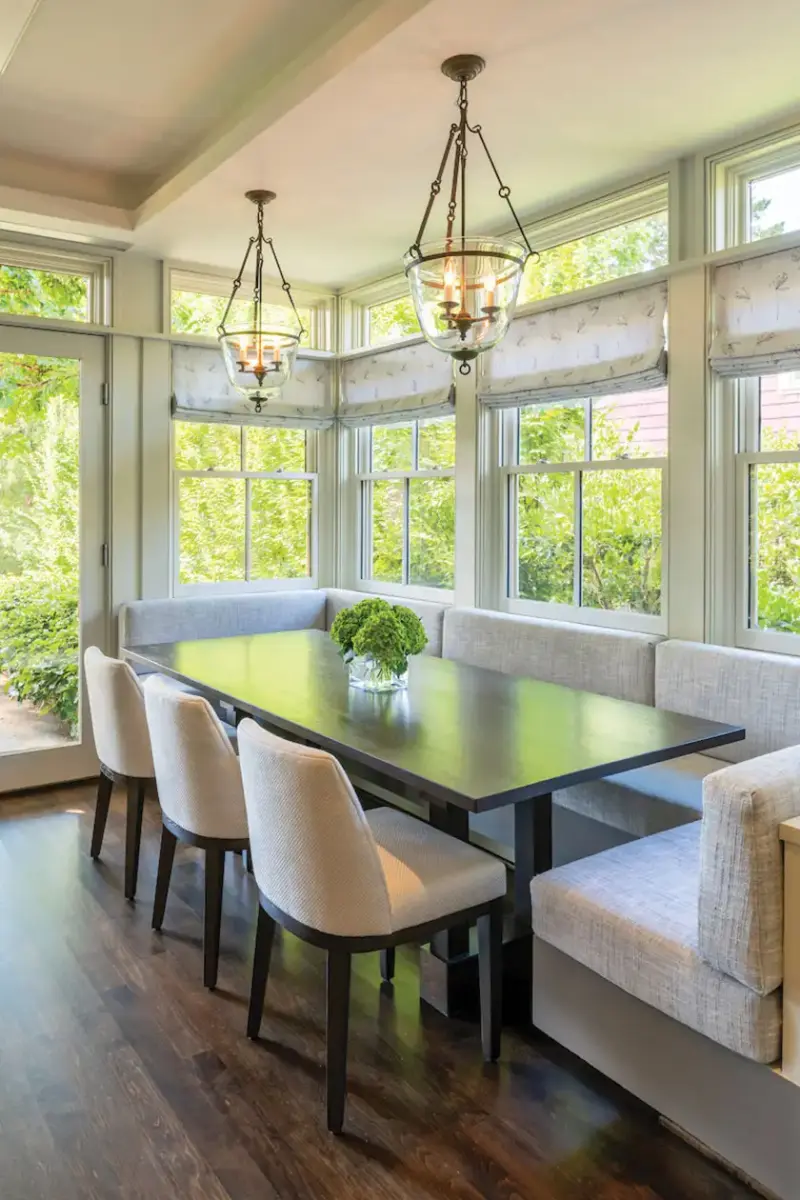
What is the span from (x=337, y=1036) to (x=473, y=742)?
755 mm

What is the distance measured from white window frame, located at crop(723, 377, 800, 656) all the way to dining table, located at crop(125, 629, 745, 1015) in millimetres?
773

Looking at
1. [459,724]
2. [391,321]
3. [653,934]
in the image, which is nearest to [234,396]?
[391,321]

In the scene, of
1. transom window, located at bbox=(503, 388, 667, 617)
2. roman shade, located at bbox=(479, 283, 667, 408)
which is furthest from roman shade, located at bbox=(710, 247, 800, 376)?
transom window, located at bbox=(503, 388, 667, 617)

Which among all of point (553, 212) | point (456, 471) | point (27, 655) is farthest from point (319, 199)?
point (27, 655)

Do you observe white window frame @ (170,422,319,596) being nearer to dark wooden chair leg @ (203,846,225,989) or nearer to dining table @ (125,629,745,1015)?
dining table @ (125,629,745,1015)

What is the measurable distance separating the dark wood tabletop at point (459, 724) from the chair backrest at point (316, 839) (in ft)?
0.70

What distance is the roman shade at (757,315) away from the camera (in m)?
2.91

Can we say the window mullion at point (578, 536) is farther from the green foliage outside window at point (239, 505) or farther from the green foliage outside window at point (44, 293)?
the green foliage outside window at point (44, 293)

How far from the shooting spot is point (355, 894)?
75.2 inches

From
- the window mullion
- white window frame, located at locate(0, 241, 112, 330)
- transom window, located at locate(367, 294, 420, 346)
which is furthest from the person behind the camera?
transom window, located at locate(367, 294, 420, 346)

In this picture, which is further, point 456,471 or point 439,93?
point 456,471

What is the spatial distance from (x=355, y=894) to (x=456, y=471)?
2.79m

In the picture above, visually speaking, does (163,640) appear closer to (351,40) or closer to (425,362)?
(425,362)

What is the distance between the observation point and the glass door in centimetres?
415
